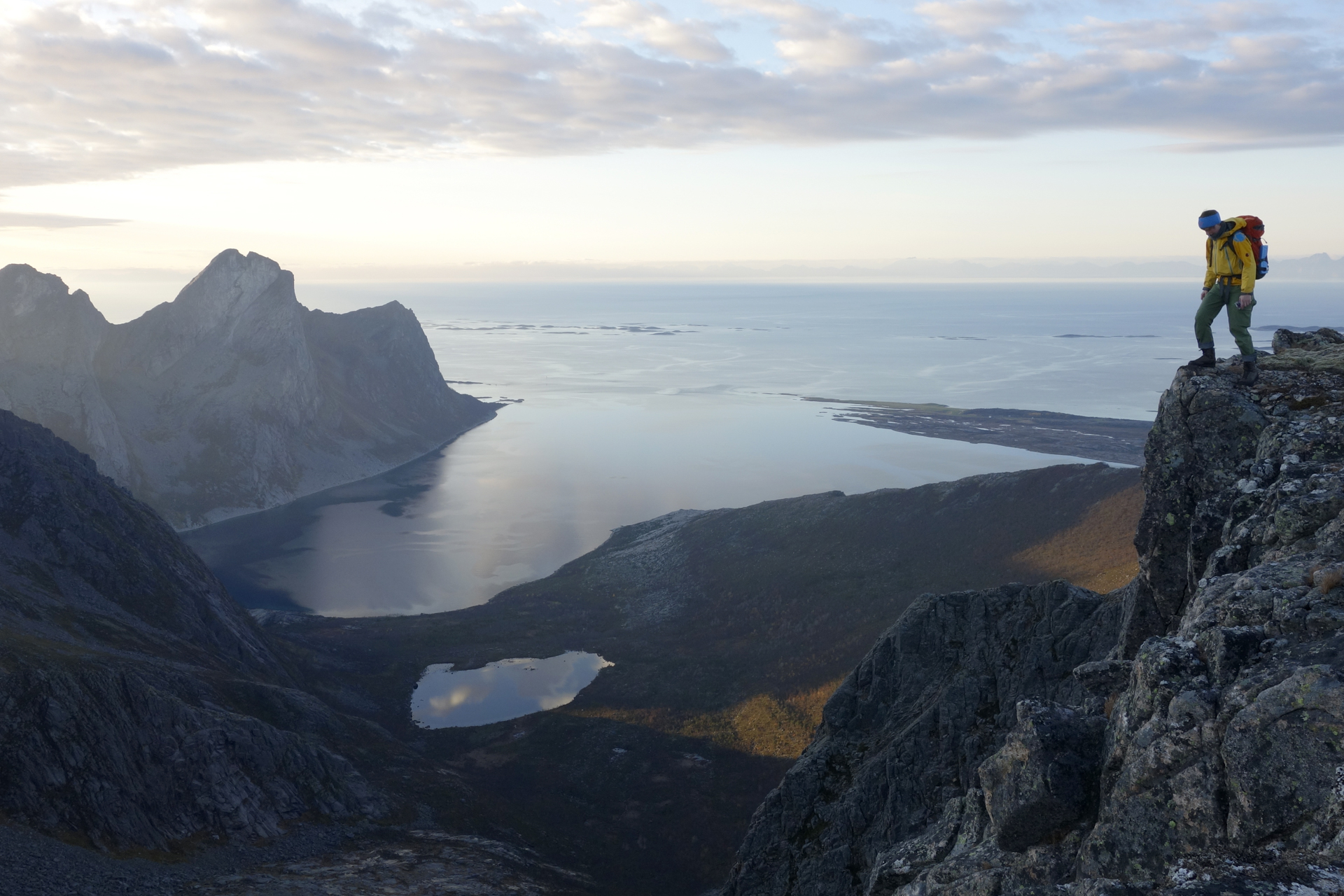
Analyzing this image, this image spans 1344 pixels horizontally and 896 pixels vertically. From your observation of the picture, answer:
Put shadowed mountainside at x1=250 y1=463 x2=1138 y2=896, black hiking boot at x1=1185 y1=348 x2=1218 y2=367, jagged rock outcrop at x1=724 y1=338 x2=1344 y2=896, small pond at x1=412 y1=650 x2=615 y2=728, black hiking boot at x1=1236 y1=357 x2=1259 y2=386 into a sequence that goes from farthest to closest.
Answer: small pond at x1=412 y1=650 x2=615 y2=728
shadowed mountainside at x1=250 y1=463 x2=1138 y2=896
black hiking boot at x1=1185 y1=348 x2=1218 y2=367
black hiking boot at x1=1236 y1=357 x2=1259 y2=386
jagged rock outcrop at x1=724 y1=338 x2=1344 y2=896

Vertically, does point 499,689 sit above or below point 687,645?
below

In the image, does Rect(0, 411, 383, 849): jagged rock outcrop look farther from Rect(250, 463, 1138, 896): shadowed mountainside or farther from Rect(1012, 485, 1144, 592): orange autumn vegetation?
Rect(1012, 485, 1144, 592): orange autumn vegetation

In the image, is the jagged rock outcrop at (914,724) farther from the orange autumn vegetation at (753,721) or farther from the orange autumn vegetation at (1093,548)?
the orange autumn vegetation at (1093,548)

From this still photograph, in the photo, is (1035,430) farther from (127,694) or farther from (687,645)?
(127,694)

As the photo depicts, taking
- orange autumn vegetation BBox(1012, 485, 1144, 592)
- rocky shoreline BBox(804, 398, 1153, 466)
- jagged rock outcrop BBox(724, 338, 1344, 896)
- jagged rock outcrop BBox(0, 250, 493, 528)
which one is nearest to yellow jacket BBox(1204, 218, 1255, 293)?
jagged rock outcrop BBox(724, 338, 1344, 896)

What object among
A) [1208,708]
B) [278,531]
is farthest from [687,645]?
[278,531]

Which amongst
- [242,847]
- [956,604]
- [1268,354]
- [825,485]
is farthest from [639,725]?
[825,485]
